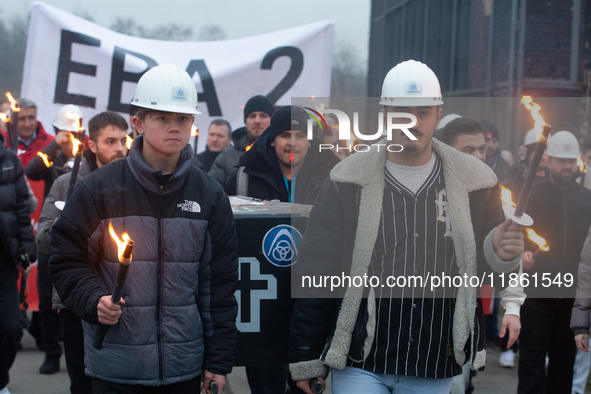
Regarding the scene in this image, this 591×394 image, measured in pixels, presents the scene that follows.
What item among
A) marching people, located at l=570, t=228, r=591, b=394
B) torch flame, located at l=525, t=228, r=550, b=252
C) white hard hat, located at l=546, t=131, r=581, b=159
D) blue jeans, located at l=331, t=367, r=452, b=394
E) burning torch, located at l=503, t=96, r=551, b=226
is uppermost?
white hard hat, located at l=546, t=131, r=581, b=159

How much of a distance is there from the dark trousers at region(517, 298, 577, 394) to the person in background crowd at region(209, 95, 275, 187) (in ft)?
8.67

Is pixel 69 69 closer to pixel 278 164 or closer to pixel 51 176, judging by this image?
pixel 51 176

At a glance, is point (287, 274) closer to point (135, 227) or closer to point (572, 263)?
point (135, 227)

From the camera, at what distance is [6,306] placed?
15.6 feet

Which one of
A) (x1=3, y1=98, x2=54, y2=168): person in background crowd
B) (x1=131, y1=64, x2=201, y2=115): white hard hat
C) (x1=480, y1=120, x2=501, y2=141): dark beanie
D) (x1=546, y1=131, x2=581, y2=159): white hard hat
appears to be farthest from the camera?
(x1=480, y1=120, x2=501, y2=141): dark beanie

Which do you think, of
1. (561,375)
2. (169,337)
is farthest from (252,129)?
(169,337)

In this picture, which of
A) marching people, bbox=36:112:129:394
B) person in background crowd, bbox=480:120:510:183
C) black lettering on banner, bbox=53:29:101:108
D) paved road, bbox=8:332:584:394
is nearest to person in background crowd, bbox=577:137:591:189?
person in background crowd, bbox=480:120:510:183

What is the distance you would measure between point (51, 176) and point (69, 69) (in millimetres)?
1715

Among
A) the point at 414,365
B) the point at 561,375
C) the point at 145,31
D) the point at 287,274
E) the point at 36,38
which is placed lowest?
the point at 561,375

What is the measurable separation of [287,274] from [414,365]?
30.7 inches

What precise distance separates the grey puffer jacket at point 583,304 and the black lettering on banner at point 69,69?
5.37 metres

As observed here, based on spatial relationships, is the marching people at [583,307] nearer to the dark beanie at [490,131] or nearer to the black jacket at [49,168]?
the dark beanie at [490,131]

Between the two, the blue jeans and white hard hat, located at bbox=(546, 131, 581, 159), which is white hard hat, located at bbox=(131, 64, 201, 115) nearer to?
the blue jeans

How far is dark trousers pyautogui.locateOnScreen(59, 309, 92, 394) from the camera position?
13.7 ft
